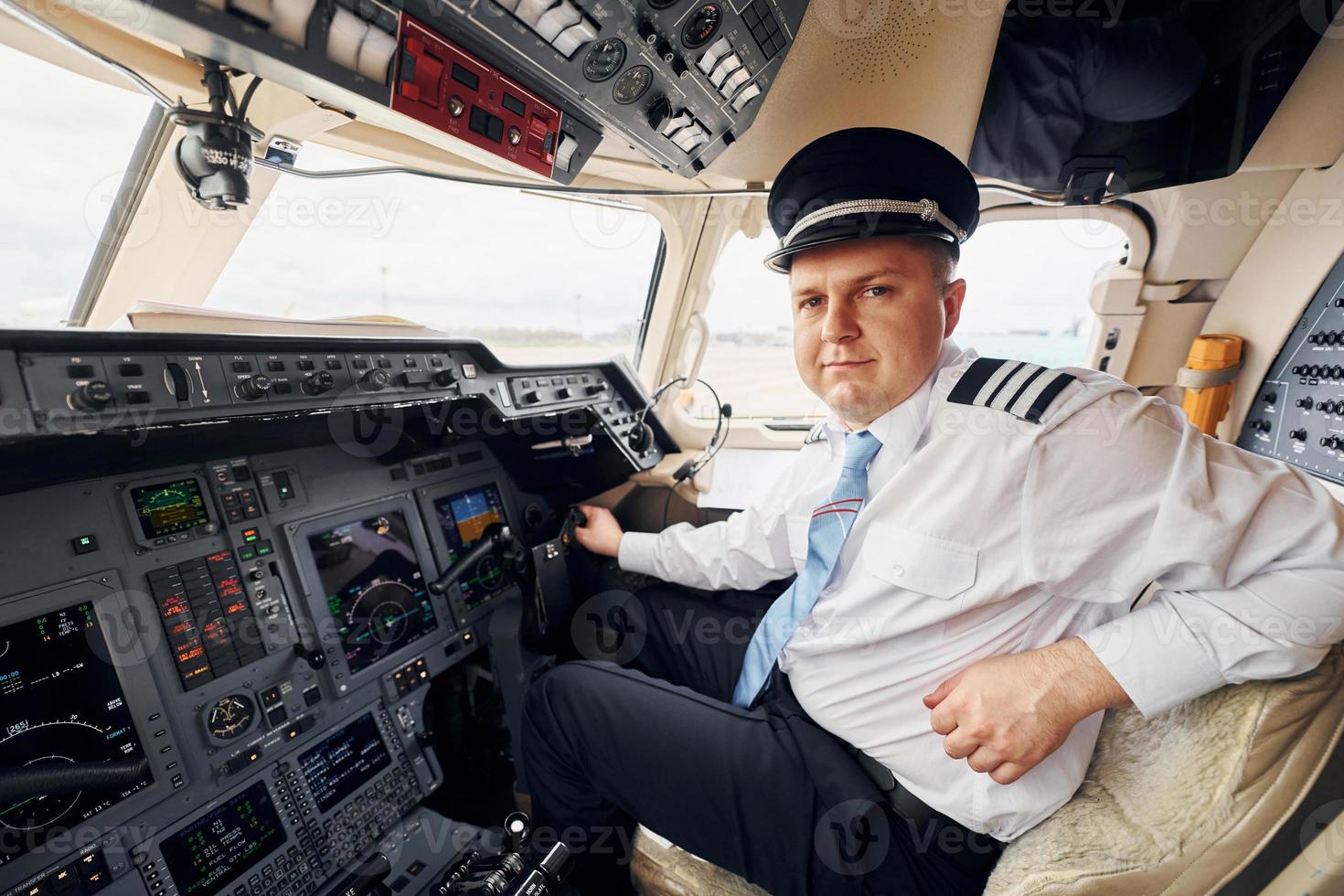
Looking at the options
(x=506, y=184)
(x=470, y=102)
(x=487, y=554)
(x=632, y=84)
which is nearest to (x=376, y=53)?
(x=470, y=102)

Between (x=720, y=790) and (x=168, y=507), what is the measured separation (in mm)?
1312

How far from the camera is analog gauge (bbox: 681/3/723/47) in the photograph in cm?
106

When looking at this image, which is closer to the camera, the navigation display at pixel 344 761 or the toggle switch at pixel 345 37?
the toggle switch at pixel 345 37

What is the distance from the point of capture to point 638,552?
1.81 meters

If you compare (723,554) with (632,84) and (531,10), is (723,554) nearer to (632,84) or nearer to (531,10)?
(632,84)

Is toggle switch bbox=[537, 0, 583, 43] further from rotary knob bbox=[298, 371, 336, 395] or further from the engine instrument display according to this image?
the engine instrument display

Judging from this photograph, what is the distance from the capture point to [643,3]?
976mm

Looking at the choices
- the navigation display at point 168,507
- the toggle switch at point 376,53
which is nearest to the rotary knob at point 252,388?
the navigation display at point 168,507

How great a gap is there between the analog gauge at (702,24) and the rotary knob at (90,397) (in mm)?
1166

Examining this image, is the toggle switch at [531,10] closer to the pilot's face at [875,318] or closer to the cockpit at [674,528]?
the cockpit at [674,528]

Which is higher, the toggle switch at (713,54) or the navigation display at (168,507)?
the toggle switch at (713,54)

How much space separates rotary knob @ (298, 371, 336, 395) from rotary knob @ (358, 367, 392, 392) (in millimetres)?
68

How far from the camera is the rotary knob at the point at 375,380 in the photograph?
4.41ft

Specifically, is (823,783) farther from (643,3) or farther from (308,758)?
(643,3)
